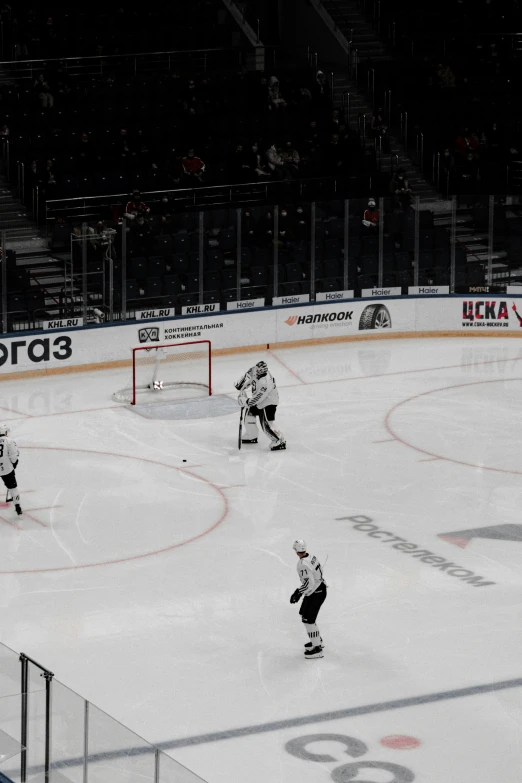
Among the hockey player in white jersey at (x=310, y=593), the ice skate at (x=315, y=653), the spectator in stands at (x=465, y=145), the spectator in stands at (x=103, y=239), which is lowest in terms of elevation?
the ice skate at (x=315, y=653)

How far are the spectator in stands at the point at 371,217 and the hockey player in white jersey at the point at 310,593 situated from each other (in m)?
14.6

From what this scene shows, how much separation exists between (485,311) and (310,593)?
50.3ft

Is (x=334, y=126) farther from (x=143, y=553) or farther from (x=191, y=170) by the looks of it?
(x=143, y=553)

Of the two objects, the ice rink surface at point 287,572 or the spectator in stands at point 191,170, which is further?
the spectator in stands at point 191,170

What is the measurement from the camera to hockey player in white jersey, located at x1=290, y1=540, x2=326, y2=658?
504 inches

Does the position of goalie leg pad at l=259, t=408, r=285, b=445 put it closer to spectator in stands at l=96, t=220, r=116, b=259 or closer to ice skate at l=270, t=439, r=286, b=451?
ice skate at l=270, t=439, r=286, b=451

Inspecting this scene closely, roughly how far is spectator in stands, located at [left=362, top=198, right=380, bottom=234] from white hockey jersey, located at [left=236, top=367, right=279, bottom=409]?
25.8 ft

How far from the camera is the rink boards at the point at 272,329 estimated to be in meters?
24.0

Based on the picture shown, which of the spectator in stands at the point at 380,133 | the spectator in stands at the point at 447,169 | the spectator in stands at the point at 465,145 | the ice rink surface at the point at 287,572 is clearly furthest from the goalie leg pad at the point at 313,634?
the spectator in stands at the point at 465,145

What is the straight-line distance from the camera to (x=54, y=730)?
29.8 feet

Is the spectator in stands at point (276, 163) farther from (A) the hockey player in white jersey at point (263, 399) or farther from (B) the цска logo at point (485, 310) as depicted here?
(A) the hockey player in white jersey at point (263, 399)

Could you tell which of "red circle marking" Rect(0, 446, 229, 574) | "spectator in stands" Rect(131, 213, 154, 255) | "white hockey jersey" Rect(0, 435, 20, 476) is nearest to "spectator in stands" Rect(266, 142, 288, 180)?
"spectator in stands" Rect(131, 213, 154, 255)

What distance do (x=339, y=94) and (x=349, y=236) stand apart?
6.30 meters

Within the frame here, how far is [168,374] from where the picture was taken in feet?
78.0
